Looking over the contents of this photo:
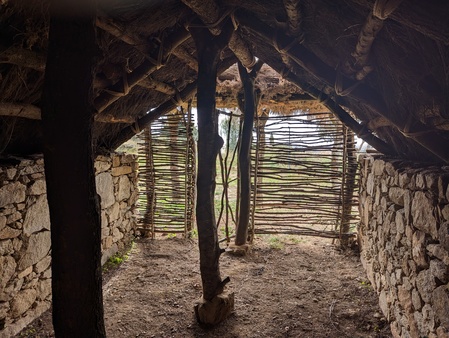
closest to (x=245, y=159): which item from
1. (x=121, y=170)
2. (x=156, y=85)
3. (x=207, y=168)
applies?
(x=156, y=85)

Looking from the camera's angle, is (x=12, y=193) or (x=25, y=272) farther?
(x=25, y=272)

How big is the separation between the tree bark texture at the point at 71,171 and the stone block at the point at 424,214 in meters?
1.66

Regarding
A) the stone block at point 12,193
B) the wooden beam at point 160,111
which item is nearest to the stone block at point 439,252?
the wooden beam at point 160,111

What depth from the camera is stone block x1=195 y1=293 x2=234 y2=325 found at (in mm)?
2758

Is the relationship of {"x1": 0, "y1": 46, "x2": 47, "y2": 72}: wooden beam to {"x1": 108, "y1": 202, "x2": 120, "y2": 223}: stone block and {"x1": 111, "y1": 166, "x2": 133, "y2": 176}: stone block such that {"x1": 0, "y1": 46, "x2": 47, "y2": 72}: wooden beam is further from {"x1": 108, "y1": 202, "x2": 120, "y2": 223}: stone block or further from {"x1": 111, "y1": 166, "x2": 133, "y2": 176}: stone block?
{"x1": 108, "y1": 202, "x2": 120, "y2": 223}: stone block

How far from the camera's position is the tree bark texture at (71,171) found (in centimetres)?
123

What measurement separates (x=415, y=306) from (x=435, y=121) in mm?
1124

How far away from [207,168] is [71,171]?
5.14ft

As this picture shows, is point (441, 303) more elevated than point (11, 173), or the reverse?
point (11, 173)

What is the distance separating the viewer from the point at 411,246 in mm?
2119

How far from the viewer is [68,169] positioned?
1235 mm

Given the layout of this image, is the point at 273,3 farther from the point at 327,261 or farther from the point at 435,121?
the point at 327,261

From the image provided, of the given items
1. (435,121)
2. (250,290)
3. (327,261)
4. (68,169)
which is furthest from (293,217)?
(68,169)

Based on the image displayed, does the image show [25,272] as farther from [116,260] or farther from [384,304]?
[384,304]
